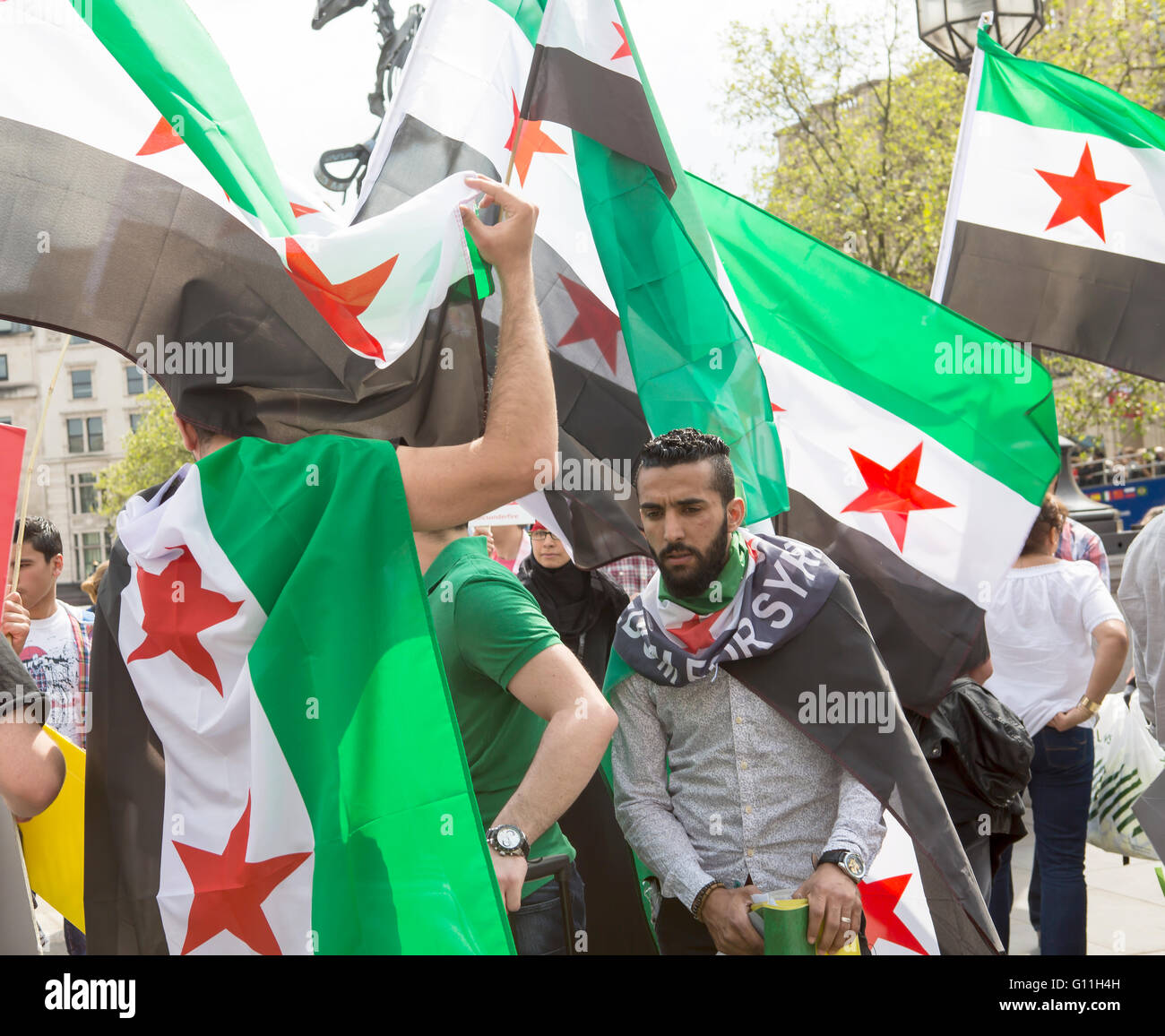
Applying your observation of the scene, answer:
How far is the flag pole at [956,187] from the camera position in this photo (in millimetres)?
5262

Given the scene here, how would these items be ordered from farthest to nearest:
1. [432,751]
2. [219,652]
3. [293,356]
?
[293,356]
[219,652]
[432,751]

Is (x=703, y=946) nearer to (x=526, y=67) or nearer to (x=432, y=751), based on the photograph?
(x=432, y=751)

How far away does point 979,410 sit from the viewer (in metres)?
4.59

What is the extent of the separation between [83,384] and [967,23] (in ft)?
215

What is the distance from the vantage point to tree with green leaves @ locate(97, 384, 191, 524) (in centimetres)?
4506

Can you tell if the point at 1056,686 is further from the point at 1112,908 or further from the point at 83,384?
the point at 83,384

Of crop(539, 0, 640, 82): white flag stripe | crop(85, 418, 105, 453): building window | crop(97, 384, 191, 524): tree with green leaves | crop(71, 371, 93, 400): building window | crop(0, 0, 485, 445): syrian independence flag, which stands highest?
crop(71, 371, 93, 400): building window

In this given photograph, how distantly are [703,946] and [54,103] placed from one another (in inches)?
97.7

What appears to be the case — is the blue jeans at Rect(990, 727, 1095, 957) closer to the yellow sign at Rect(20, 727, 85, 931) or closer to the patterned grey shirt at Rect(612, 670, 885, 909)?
the patterned grey shirt at Rect(612, 670, 885, 909)

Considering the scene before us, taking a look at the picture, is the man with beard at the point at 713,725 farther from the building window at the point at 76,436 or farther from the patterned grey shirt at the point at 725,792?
the building window at the point at 76,436

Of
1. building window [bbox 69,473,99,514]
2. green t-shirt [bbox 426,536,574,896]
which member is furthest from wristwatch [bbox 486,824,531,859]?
building window [bbox 69,473,99,514]

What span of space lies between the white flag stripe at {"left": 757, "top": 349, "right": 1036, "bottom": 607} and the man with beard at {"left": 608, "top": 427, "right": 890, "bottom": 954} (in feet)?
4.32
